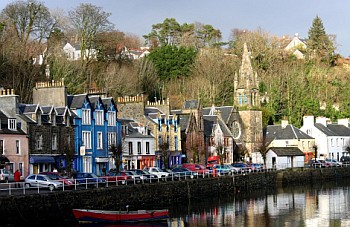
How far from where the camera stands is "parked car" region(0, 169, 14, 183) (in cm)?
5781

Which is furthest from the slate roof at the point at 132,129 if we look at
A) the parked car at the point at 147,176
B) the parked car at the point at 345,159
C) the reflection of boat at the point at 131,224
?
the parked car at the point at 345,159

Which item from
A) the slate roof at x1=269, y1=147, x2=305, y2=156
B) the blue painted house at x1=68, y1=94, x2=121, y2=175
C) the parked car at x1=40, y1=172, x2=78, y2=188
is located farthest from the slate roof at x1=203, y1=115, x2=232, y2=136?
the parked car at x1=40, y1=172, x2=78, y2=188

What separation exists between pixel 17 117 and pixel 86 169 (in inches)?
398

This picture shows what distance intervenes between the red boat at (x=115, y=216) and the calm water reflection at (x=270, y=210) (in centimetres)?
53

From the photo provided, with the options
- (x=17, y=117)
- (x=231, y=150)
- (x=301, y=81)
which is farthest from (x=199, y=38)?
(x=17, y=117)

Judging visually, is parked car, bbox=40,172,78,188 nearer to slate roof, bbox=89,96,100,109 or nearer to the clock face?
slate roof, bbox=89,96,100,109

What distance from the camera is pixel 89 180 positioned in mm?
57250

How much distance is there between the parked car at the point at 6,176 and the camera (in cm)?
5781

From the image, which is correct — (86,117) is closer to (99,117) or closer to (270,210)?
(99,117)

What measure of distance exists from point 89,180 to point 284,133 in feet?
185

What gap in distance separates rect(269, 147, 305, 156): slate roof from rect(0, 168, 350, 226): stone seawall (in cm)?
1513

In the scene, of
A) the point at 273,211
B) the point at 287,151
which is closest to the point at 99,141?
the point at 273,211

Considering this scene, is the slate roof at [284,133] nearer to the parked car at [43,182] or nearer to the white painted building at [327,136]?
the white painted building at [327,136]

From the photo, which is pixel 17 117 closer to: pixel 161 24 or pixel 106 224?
pixel 106 224
